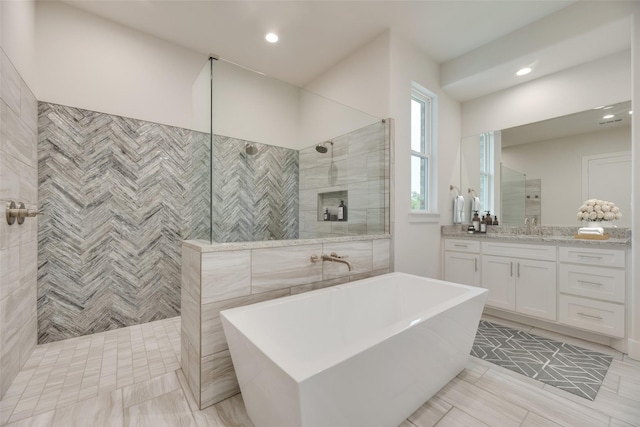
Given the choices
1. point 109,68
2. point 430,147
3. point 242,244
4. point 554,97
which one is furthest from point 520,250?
point 109,68

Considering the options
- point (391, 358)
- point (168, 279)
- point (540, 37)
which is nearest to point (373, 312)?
point (391, 358)

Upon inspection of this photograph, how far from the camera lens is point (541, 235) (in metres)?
2.73

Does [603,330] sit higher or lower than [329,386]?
lower

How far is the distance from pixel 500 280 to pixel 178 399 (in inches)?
115

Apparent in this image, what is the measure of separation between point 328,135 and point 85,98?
2235mm

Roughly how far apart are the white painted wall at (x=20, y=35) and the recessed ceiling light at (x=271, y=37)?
1.79 metres

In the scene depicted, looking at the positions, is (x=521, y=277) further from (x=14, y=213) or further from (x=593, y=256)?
(x=14, y=213)

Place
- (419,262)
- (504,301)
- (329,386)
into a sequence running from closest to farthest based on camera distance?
(329,386)
(504,301)
(419,262)

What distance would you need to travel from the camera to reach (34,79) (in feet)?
6.79

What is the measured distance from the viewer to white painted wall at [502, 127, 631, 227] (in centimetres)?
248

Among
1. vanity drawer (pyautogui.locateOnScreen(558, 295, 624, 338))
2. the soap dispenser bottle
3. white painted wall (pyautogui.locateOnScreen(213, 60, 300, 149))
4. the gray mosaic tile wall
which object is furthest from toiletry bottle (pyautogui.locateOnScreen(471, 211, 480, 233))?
white painted wall (pyautogui.locateOnScreen(213, 60, 300, 149))

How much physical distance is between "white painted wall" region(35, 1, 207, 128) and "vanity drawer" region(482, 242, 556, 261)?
11.4 feet

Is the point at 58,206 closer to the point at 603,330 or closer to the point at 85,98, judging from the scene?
the point at 85,98

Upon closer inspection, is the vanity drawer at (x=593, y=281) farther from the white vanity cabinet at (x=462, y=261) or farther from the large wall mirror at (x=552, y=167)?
the white vanity cabinet at (x=462, y=261)
